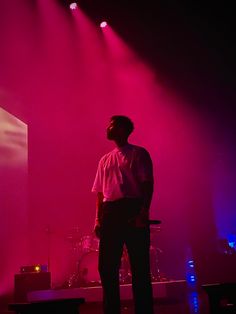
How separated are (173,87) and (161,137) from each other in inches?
44.3

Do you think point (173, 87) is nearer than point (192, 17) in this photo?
No

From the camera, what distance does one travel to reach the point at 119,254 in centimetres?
277

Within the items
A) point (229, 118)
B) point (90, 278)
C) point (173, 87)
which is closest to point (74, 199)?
point (90, 278)

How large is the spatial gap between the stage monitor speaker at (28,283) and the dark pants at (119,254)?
3.80 m

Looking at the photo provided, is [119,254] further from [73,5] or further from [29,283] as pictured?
[73,5]

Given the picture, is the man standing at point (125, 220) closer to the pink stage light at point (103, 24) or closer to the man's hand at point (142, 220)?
the man's hand at point (142, 220)

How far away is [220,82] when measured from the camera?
8820 millimetres

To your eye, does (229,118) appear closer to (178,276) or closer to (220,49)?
(220,49)

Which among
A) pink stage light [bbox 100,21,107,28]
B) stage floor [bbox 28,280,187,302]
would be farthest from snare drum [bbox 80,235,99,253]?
pink stage light [bbox 100,21,107,28]

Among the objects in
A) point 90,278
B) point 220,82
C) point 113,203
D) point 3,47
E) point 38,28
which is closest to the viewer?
point 113,203

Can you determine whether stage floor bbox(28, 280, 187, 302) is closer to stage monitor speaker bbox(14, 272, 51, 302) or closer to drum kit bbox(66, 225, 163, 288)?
stage monitor speaker bbox(14, 272, 51, 302)

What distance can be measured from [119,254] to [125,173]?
0.55m

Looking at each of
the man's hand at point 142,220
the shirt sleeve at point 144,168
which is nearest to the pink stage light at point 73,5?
the shirt sleeve at point 144,168

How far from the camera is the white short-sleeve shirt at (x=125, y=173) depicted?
2.86 metres
